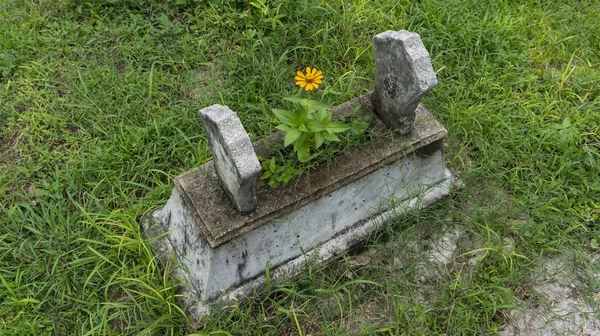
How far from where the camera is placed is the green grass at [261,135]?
2.76 meters

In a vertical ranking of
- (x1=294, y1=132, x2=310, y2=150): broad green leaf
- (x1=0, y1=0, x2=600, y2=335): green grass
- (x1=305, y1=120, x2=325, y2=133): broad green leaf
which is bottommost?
(x1=0, y1=0, x2=600, y2=335): green grass

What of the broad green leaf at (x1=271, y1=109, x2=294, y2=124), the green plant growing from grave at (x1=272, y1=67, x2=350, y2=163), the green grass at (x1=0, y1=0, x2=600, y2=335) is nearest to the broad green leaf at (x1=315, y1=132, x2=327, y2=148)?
the green plant growing from grave at (x1=272, y1=67, x2=350, y2=163)

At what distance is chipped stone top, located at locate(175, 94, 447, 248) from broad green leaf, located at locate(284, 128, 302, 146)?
0.26m

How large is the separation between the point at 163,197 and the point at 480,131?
2.12m

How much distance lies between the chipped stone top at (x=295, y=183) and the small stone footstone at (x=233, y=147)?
21 cm

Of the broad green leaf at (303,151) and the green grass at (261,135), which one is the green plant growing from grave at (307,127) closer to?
the broad green leaf at (303,151)

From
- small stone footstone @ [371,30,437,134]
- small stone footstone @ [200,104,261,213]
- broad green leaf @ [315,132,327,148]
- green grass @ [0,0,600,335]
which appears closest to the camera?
small stone footstone @ [200,104,261,213]

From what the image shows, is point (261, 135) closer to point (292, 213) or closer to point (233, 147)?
point (292, 213)

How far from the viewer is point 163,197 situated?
3.17 m

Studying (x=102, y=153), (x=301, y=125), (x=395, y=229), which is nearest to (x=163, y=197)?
(x=102, y=153)

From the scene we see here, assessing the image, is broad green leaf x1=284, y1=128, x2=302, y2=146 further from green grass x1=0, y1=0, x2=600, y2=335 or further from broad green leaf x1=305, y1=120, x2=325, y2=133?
green grass x1=0, y1=0, x2=600, y2=335

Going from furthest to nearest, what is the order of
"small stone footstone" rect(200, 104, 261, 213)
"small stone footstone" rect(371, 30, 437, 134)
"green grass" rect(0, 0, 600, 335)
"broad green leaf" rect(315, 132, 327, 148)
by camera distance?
"green grass" rect(0, 0, 600, 335) → "broad green leaf" rect(315, 132, 327, 148) → "small stone footstone" rect(371, 30, 437, 134) → "small stone footstone" rect(200, 104, 261, 213)

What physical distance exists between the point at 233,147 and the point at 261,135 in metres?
1.36

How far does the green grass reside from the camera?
2.76 m
